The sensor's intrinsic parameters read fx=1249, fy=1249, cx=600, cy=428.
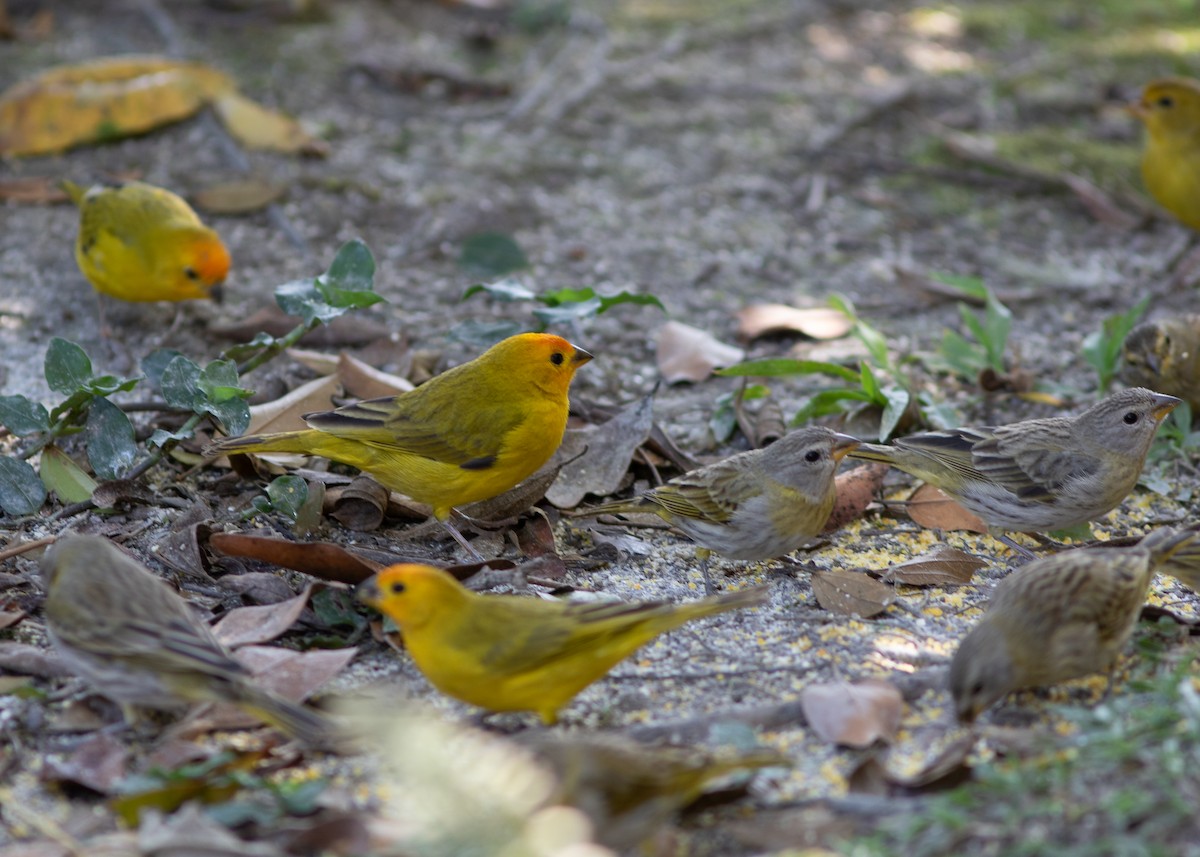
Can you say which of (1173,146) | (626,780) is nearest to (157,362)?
(626,780)

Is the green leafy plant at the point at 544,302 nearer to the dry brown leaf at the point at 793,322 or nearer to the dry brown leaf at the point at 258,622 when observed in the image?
the dry brown leaf at the point at 793,322

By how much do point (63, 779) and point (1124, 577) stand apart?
9.83ft

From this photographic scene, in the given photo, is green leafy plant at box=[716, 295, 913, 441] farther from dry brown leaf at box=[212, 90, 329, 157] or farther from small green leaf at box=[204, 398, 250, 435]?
dry brown leaf at box=[212, 90, 329, 157]

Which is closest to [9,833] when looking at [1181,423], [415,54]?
[1181,423]

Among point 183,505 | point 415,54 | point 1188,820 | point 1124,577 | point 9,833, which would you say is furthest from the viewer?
point 415,54

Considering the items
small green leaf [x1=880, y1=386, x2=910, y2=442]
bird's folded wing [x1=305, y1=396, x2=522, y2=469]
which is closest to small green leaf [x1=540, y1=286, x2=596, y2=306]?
bird's folded wing [x1=305, y1=396, x2=522, y2=469]

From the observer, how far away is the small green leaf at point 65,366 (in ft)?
15.2

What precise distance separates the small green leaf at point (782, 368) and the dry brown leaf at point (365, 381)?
1418 mm

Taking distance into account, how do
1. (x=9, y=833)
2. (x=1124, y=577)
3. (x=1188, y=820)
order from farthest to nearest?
(x=1124, y=577), (x=9, y=833), (x=1188, y=820)

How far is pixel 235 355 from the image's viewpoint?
5.54m

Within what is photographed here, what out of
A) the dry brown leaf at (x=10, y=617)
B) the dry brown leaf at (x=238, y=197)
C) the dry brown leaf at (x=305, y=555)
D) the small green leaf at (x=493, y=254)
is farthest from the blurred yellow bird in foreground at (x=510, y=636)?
the dry brown leaf at (x=238, y=197)

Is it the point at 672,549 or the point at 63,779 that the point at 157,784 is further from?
the point at 672,549

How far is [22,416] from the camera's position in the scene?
461cm

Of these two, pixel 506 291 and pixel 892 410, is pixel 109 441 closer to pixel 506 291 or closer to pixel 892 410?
pixel 506 291
